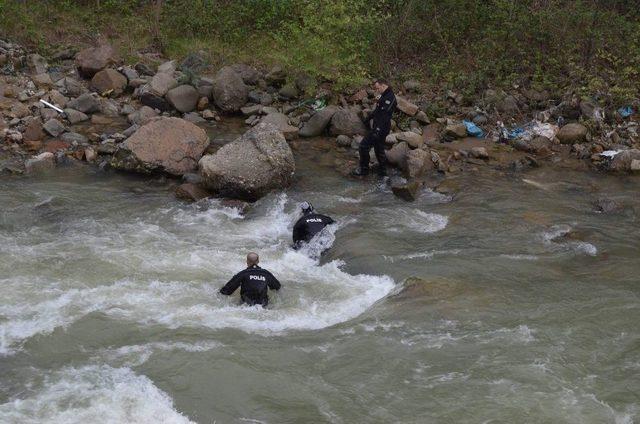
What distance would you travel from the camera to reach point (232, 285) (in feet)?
28.2

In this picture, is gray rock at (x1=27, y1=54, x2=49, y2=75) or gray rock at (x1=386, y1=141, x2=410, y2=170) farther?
gray rock at (x1=27, y1=54, x2=49, y2=75)

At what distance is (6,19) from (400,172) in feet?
39.9

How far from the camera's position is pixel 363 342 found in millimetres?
7715

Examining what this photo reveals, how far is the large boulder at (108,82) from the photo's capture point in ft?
55.5

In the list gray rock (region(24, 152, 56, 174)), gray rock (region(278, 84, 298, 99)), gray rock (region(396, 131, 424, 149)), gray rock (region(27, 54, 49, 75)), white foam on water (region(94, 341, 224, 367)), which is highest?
gray rock (region(27, 54, 49, 75))

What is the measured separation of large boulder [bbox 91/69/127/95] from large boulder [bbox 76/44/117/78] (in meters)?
0.32

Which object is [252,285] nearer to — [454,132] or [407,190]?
[407,190]

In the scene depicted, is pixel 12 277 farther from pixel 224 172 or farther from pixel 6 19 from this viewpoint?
pixel 6 19

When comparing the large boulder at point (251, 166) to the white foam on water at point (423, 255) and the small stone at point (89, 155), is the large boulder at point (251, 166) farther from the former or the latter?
the white foam on water at point (423, 255)

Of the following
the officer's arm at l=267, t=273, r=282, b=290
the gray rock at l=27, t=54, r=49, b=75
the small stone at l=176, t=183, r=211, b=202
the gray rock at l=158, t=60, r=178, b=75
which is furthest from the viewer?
the gray rock at l=27, t=54, r=49, b=75

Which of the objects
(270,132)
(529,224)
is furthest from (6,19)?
(529,224)

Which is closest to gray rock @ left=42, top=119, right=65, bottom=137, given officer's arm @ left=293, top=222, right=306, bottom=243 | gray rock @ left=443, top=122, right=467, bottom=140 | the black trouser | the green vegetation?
the green vegetation

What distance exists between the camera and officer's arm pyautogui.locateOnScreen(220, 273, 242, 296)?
8578mm

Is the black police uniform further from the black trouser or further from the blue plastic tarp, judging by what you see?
the blue plastic tarp
